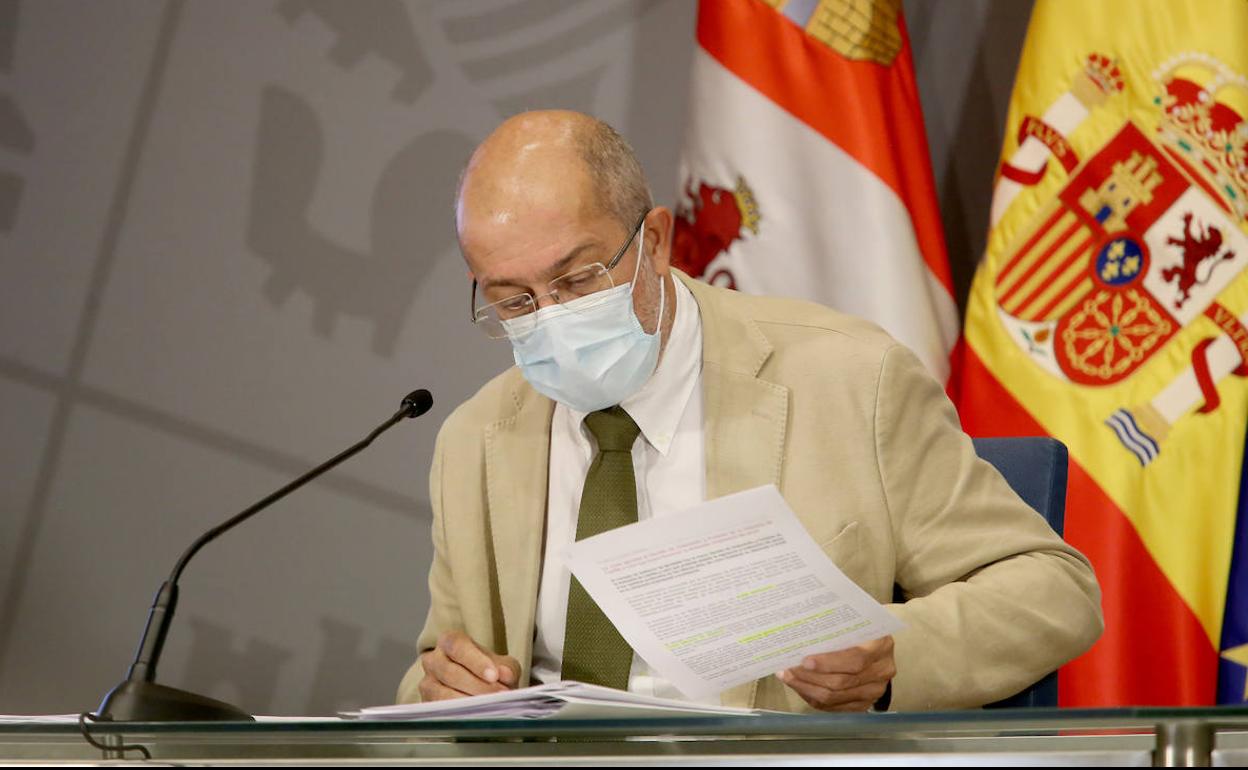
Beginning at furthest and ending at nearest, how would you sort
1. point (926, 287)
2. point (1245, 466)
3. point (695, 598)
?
point (926, 287), point (1245, 466), point (695, 598)

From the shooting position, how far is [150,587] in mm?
3008

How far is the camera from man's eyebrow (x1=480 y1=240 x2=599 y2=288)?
5.36 feet

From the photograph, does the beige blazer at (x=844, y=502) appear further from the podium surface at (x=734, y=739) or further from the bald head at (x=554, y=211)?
the podium surface at (x=734, y=739)

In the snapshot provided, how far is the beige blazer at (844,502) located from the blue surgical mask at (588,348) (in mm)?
115

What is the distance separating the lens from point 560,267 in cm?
164

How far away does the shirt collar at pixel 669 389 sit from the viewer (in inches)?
68.2

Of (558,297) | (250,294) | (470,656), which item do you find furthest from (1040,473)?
(250,294)

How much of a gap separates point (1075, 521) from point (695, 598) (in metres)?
1.43

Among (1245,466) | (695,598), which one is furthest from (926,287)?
(695,598)

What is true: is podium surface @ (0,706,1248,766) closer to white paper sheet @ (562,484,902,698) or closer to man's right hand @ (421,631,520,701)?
white paper sheet @ (562,484,902,698)

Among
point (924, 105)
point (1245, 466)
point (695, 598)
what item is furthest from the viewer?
point (924, 105)

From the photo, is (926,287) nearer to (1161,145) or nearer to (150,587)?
(1161,145)

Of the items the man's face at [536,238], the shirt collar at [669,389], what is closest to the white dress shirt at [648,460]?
the shirt collar at [669,389]

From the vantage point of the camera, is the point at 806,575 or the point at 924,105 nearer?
the point at 806,575
